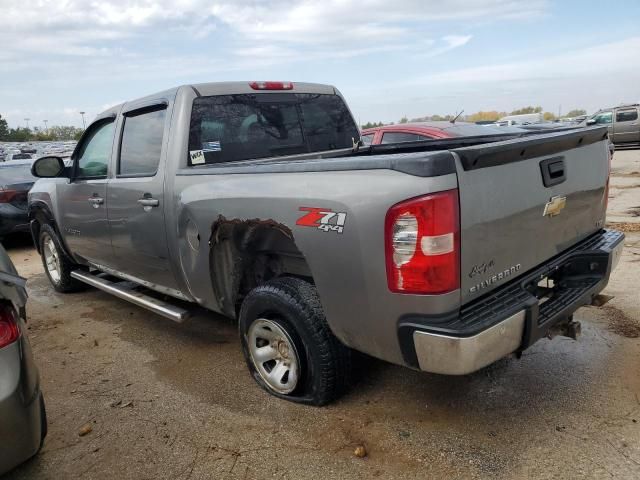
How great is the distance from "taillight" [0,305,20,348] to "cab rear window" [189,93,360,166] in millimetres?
1616

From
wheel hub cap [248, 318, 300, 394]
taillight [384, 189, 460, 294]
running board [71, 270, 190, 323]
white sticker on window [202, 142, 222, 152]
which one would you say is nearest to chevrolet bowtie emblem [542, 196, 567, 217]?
taillight [384, 189, 460, 294]

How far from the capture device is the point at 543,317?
2676 mm

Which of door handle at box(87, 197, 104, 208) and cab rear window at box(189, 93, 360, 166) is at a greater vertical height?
cab rear window at box(189, 93, 360, 166)

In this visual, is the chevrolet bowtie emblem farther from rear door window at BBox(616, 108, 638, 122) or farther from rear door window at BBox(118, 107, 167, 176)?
rear door window at BBox(616, 108, 638, 122)

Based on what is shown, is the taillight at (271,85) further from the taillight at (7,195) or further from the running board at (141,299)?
the taillight at (7,195)

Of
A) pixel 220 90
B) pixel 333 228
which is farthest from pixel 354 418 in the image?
pixel 220 90

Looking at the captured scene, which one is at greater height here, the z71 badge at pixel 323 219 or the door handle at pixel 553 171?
the door handle at pixel 553 171

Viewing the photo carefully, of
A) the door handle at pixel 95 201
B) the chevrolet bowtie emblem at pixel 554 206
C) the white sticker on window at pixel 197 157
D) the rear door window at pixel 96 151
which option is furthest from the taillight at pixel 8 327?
the chevrolet bowtie emblem at pixel 554 206

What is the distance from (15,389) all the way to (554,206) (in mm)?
2681

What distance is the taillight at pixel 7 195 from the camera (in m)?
8.56

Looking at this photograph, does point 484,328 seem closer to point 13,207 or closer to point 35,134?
point 13,207

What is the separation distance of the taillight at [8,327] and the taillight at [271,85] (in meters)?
2.39

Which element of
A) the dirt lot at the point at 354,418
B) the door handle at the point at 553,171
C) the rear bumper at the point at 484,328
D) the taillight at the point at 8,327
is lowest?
the dirt lot at the point at 354,418

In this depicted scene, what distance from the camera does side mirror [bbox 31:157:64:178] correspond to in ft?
15.5
